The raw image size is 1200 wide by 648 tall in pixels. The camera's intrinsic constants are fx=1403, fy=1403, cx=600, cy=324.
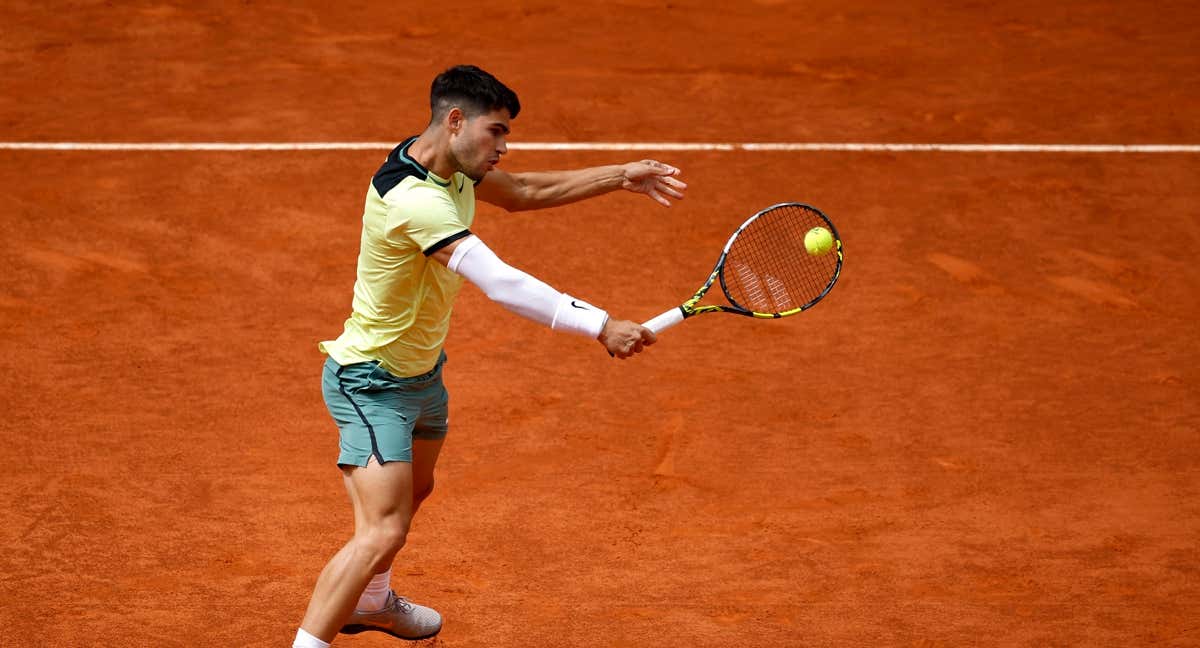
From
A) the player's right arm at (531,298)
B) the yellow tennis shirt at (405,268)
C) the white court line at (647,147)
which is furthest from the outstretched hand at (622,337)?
the white court line at (647,147)

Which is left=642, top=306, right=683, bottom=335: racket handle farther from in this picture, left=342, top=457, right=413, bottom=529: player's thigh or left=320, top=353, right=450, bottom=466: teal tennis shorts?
left=342, top=457, right=413, bottom=529: player's thigh

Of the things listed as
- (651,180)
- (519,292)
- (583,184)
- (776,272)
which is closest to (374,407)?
(519,292)

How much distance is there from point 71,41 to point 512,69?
3.68m

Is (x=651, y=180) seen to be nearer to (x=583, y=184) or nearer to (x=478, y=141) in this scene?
(x=583, y=184)

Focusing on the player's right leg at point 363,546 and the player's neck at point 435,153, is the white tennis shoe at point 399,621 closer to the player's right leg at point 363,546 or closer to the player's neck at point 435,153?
the player's right leg at point 363,546

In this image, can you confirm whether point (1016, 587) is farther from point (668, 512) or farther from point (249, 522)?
point (249, 522)

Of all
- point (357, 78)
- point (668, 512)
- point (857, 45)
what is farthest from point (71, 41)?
point (668, 512)

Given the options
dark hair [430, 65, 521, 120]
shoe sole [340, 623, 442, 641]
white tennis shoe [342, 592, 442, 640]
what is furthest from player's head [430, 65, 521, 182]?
shoe sole [340, 623, 442, 641]

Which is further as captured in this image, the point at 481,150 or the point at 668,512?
the point at 668,512

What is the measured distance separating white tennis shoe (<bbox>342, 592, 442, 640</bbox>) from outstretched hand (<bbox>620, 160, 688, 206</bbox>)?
1885 millimetres

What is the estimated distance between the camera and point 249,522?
21.2 feet

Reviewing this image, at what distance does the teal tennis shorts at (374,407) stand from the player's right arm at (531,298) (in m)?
0.59

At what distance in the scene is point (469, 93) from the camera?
15.6 feet

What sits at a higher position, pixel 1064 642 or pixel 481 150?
pixel 481 150
